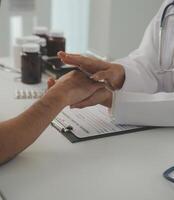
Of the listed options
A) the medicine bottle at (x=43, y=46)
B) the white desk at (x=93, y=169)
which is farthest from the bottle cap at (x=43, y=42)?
the white desk at (x=93, y=169)

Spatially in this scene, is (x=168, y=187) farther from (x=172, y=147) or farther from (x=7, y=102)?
(x=7, y=102)

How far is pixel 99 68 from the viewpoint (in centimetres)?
113

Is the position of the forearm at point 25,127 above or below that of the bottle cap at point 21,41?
below

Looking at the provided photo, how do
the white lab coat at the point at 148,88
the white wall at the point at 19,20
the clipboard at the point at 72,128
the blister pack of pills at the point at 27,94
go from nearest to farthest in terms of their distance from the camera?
the clipboard at the point at 72,128 < the white lab coat at the point at 148,88 < the blister pack of pills at the point at 27,94 < the white wall at the point at 19,20

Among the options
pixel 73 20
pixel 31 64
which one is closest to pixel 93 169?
pixel 31 64

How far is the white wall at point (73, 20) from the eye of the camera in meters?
2.49

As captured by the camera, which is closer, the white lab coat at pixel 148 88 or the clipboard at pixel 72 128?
the clipboard at pixel 72 128

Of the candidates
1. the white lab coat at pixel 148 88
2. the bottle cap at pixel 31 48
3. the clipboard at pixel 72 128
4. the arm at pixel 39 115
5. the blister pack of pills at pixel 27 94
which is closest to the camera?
the arm at pixel 39 115

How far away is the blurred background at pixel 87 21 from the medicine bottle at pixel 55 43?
0.53 meters

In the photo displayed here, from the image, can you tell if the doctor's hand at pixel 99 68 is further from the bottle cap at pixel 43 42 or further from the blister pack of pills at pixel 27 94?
the bottle cap at pixel 43 42

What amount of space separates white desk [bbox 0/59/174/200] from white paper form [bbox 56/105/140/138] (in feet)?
0.14

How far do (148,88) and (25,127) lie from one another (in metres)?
0.51

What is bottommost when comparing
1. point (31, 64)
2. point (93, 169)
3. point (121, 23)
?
point (93, 169)

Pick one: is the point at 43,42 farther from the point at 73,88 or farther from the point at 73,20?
the point at 73,20
